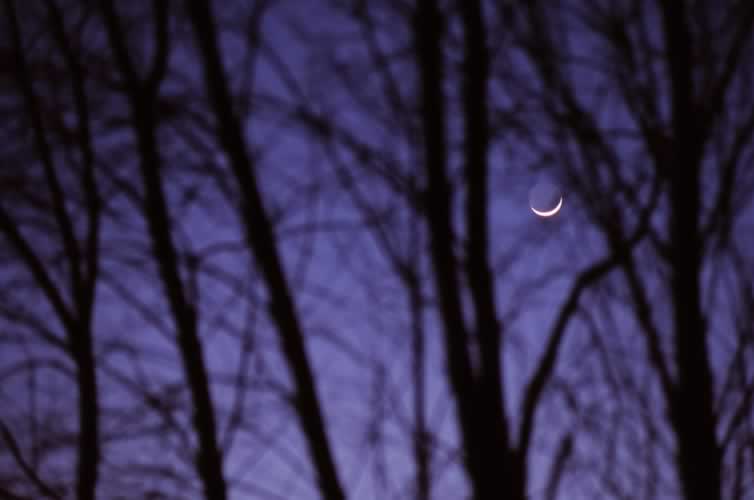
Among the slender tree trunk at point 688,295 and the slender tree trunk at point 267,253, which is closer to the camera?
the slender tree trunk at point 688,295

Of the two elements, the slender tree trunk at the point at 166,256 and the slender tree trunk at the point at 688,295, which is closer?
the slender tree trunk at the point at 688,295

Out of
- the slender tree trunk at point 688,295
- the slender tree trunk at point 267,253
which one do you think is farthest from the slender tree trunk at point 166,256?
the slender tree trunk at point 688,295

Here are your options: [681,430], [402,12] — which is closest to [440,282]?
[681,430]

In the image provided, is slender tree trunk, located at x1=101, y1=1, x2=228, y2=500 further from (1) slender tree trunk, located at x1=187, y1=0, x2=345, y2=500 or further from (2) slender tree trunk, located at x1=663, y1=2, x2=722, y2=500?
(2) slender tree trunk, located at x1=663, y1=2, x2=722, y2=500

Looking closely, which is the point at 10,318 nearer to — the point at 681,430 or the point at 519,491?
the point at 519,491

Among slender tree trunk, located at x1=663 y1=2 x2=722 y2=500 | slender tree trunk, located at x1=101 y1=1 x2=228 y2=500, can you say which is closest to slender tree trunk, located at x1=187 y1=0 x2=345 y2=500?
slender tree trunk, located at x1=101 y1=1 x2=228 y2=500

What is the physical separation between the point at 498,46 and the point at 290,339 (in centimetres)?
150

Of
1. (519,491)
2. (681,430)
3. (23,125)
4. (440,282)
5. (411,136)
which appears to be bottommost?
(519,491)

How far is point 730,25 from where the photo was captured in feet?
12.9

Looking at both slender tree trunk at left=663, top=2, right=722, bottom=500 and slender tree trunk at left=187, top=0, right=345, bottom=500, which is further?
slender tree trunk at left=187, top=0, right=345, bottom=500

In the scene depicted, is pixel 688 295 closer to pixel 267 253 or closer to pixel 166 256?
pixel 267 253

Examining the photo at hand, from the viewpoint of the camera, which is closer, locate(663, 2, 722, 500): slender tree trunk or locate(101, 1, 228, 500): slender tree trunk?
locate(663, 2, 722, 500): slender tree trunk

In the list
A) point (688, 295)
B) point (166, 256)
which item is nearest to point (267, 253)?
point (166, 256)

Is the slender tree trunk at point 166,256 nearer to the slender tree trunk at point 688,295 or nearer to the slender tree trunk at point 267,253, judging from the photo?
the slender tree trunk at point 267,253
